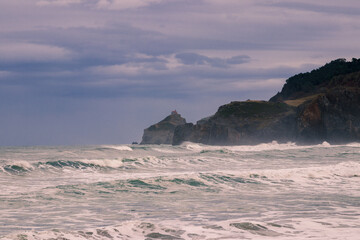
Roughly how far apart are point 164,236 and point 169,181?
12.0m

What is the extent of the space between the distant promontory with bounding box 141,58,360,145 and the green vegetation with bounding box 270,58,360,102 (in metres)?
0.36

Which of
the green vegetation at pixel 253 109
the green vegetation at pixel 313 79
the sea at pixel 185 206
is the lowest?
the sea at pixel 185 206

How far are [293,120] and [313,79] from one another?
45959 millimetres

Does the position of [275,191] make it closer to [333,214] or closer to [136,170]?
[333,214]

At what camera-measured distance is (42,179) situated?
87.5ft

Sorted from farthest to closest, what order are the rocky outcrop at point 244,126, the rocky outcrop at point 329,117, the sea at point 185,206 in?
1. the rocky outcrop at point 244,126
2. the rocky outcrop at point 329,117
3. the sea at point 185,206

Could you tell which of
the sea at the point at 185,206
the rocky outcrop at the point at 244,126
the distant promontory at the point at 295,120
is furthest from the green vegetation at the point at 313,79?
the sea at the point at 185,206

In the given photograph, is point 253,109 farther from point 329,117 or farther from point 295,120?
point 329,117

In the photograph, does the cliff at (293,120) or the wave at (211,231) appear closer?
the wave at (211,231)

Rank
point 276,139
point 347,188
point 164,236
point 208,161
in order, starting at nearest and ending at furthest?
point 164,236
point 347,188
point 208,161
point 276,139

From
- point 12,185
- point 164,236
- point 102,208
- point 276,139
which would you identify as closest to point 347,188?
point 102,208

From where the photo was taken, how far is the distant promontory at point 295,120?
113 m

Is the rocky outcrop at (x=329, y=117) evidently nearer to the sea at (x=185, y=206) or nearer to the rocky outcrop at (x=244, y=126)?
the rocky outcrop at (x=244, y=126)

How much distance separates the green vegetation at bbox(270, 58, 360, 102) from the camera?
160m
